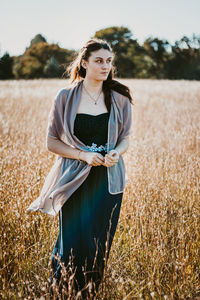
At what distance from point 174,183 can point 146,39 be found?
54.2 m

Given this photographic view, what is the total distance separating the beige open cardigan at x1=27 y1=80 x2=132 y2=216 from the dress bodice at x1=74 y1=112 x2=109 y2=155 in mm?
44

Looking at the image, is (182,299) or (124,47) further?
(124,47)

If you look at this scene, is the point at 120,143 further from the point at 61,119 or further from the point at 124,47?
the point at 124,47

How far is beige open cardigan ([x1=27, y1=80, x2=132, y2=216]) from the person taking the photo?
1.83 metres

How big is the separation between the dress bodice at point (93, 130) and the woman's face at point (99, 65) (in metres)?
0.27

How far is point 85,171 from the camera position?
182 cm

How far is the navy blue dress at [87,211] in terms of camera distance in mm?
1860

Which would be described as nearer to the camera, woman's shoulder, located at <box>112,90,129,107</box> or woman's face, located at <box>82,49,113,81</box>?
woman's face, located at <box>82,49,113,81</box>

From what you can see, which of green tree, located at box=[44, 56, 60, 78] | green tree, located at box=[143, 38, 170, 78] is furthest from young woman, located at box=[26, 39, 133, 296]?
green tree, located at box=[143, 38, 170, 78]

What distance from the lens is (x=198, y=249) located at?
7.48 ft

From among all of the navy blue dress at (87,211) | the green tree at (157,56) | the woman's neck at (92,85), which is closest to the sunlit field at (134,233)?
the navy blue dress at (87,211)

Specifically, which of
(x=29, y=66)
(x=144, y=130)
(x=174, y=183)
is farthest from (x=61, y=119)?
(x=29, y=66)

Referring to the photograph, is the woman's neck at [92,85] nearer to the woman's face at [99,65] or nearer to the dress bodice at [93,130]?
the woman's face at [99,65]

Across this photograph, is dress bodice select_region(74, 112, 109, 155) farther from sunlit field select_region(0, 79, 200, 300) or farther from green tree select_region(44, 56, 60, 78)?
green tree select_region(44, 56, 60, 78)
